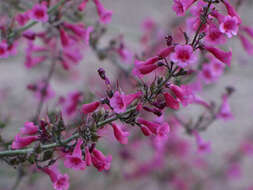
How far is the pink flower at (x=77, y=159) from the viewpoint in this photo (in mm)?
2393

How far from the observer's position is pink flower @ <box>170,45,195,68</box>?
2133mm

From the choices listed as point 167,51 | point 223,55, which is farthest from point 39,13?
point 223,55

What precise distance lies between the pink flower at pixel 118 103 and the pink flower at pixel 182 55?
412mm

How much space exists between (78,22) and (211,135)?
6.53 m

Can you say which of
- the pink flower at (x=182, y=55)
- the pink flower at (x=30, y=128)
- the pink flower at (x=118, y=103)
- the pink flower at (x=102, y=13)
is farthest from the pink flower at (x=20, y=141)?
the pink flower at (x=102, y=13)

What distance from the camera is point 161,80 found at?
229cm

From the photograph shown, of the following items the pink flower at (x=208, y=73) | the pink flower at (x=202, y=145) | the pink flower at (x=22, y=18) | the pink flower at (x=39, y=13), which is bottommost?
the pink flower at (x=202, y=145)

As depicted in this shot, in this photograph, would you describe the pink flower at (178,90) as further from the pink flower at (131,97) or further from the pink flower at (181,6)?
the pink flower at (181,6)

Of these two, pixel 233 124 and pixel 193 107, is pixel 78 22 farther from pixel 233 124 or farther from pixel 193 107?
pixel 233 124

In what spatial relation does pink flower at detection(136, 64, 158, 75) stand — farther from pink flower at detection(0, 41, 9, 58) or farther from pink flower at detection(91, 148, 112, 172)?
pink flower at detection(0, 41, 9, 58)

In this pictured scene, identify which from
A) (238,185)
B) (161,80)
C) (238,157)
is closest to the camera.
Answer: (161,80)

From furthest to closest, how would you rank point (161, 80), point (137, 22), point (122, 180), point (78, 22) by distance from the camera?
point (137, 22), point (122, 180), point (78, 22), point (161, 80)

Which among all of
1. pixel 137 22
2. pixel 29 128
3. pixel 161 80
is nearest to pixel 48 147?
pixel 29 128

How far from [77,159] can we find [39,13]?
1344mm
